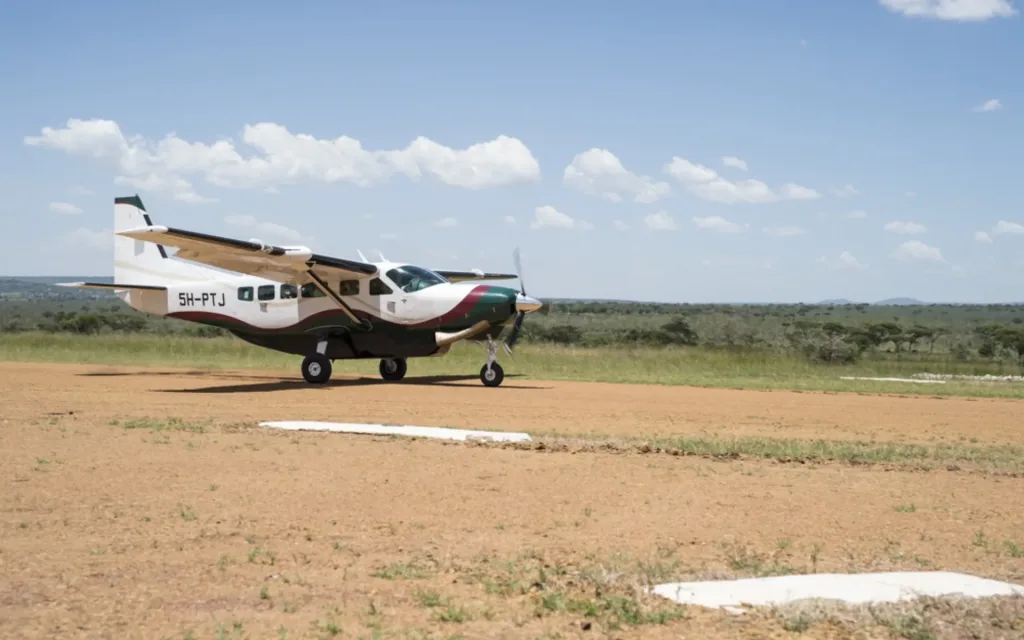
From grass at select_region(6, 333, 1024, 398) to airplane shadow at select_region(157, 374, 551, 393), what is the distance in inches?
63.8

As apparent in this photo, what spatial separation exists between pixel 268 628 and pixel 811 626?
3181 millimetres

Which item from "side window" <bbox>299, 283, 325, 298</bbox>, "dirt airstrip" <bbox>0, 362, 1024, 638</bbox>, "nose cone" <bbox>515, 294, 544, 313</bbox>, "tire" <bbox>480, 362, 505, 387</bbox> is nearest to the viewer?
"dirt airstrip" <bbox>0, 362, 1024, 638</bbox>

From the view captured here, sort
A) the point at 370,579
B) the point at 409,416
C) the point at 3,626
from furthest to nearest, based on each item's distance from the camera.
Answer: the point at 409,416, the point at 370,579, the point at 3,626

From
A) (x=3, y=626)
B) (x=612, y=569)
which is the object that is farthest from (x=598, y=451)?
(x=3, y=626)

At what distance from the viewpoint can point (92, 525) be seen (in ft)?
28.8

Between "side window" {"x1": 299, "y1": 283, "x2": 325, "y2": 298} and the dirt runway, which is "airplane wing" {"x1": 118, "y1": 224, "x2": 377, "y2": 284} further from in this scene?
the dirt runway

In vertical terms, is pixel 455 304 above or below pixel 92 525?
above

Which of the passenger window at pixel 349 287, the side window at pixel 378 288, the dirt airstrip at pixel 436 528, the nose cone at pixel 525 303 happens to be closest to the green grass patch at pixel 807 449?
the dirt airstrip at pixel 436 528

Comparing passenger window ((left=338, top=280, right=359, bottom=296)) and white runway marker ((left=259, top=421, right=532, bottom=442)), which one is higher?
passenger window ((left=338, top=280, right=359, bottom=296))

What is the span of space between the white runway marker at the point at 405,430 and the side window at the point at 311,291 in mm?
10271

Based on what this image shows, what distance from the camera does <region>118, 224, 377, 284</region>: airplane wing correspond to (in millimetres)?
22047

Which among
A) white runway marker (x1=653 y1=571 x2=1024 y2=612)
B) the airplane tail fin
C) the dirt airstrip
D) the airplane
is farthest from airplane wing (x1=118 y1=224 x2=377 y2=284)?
white runway marker (x1=653 y1=571 x2=1024 y2=612)

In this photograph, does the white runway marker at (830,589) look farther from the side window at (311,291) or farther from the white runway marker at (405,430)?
the side window at (311,291)

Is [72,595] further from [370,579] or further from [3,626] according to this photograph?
[370,579]
